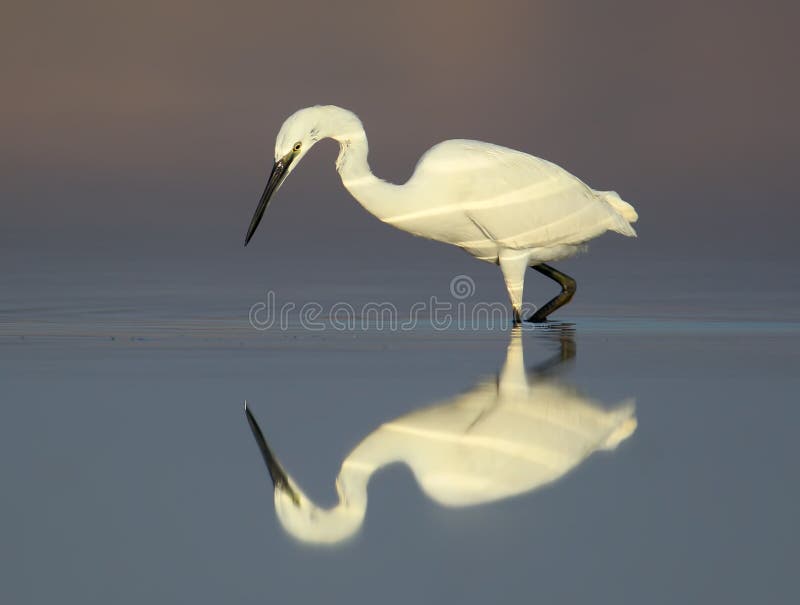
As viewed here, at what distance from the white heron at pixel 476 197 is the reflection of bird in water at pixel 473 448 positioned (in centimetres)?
337

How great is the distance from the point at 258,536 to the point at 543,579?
3.07 feet

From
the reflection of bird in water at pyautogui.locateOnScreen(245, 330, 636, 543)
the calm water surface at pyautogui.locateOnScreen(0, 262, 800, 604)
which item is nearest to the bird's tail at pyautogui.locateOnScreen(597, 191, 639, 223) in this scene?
the calm water surface at pyautogui.locateOnScreen(0, 262, 800, 604)

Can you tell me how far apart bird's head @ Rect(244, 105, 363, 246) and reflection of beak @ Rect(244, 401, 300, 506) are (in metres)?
3.82

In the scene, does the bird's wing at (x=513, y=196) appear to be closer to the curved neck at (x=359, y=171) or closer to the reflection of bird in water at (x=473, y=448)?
the curved neck at (x=359, y=171)

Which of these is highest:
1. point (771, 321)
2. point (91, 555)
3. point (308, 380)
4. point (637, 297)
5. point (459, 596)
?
point (637, 297)

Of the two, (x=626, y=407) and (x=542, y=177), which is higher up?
(x=542, y=177)

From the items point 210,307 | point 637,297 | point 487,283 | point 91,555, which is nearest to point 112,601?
point 91,555

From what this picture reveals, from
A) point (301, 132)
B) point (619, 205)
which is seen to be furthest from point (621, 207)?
point (301, 132)

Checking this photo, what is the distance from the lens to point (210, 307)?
12.0 metres

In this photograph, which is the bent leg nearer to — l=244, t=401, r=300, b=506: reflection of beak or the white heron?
the white heron

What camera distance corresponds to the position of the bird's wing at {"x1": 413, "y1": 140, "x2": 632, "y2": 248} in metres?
10.3

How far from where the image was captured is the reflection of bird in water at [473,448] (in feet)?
15.5

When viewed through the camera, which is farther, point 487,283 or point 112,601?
point 487,283

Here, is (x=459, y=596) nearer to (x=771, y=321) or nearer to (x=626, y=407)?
(x=626, y=407)
